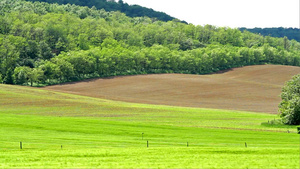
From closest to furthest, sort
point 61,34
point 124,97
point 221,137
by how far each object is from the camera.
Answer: point 221,137
point 124,97
point 61,34

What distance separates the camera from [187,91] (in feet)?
379

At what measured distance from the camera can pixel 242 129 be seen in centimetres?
5600

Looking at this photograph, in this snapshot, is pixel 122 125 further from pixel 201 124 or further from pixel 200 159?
pixel 200 159

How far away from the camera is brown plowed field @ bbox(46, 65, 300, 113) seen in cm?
9769

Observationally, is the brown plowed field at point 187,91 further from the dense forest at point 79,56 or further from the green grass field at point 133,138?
the green grass field at point 133,138

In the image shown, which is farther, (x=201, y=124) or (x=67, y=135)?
(x=201, y=124)

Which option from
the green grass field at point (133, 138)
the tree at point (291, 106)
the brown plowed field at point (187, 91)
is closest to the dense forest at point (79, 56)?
the brown plowed field at point (187, 91)

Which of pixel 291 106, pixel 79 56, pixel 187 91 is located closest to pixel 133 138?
pixel 291 106

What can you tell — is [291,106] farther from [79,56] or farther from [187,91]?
[79,56]

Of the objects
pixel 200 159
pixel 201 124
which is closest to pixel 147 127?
pixel 201 124

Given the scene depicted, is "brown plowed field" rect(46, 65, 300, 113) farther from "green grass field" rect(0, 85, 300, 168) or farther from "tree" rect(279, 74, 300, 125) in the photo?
"green grass field" rect(0, 85, 300, 168)

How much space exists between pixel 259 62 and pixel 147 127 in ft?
493

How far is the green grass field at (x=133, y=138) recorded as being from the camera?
30406mm

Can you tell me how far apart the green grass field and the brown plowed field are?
56.6 feet
